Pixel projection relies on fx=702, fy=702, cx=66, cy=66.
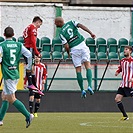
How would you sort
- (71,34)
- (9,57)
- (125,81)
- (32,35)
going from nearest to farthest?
1. (9,57)
2. (71,34)
3. (125,81)
4. (32,35)

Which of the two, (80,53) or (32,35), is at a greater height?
(32,35)

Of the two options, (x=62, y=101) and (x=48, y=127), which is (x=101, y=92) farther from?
(x=48, y=127)

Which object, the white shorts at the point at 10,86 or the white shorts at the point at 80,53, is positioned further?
the white shorts at the point at 80,53

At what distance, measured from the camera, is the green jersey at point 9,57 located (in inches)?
452

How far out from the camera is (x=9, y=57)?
11.5 meters

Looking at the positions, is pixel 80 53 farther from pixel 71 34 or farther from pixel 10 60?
pixel 10 60

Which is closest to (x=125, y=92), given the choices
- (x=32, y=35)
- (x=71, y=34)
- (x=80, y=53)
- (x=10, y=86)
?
(x=80, y=53)

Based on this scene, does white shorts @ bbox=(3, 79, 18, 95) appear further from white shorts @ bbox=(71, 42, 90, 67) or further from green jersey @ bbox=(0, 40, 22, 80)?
white shorts @ bbox=(71, 42, 90, 67)

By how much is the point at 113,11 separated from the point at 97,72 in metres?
8.59

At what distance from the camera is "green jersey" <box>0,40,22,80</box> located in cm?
1147

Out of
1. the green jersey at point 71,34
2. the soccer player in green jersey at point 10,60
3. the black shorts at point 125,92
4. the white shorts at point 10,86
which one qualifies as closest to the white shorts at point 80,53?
the green jersey at point 71,34

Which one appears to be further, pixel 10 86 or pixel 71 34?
pixel 71 34

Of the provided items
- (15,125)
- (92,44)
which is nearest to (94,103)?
(92,44)

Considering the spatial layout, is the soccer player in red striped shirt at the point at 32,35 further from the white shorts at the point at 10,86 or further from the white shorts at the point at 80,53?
the white shorts at the point at 10,86
